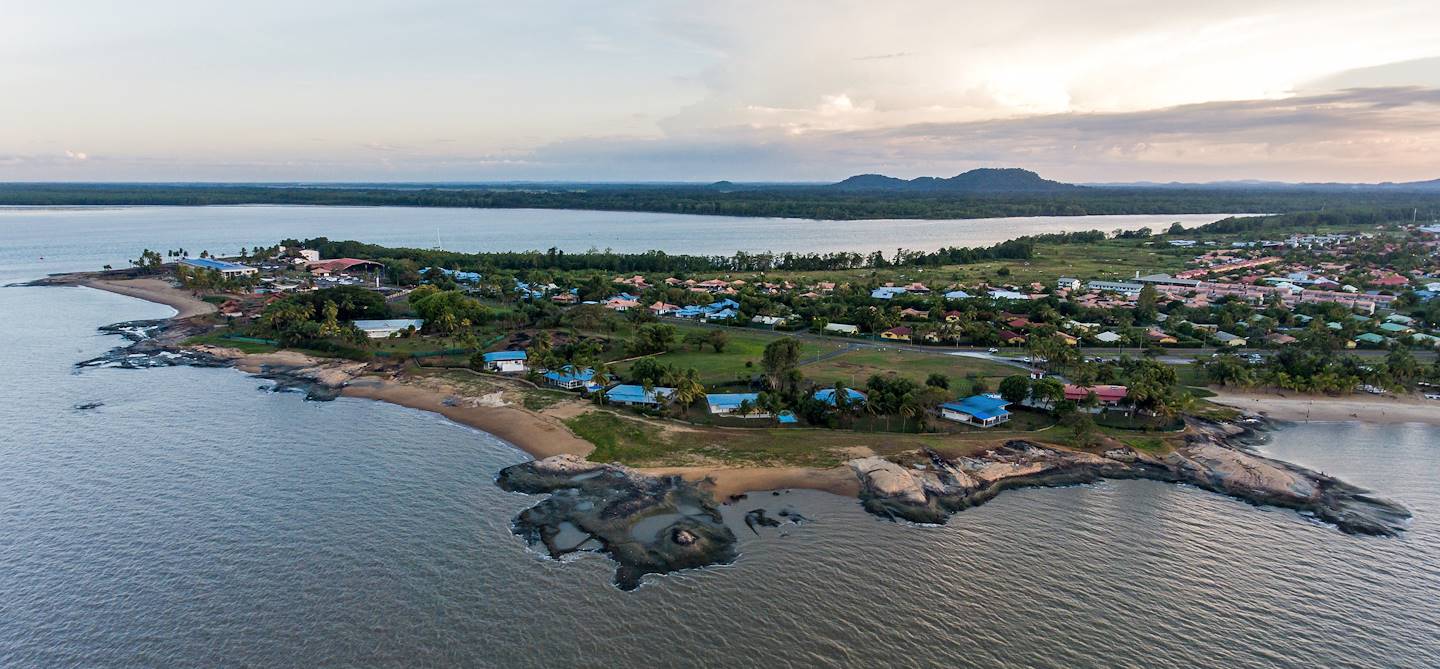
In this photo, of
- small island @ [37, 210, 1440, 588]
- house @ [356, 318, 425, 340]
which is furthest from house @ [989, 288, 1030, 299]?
house @ [356, 318, 425, 340]

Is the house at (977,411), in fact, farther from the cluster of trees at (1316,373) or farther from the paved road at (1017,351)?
the cluster of trees at (1316,373)

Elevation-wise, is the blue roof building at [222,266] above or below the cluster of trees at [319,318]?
above

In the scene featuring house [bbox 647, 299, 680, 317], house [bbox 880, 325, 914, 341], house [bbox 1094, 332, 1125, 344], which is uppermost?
house [bbox 647, 299, 680, 317]

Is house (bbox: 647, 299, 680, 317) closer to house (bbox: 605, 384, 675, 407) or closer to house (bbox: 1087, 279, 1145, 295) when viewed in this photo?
house (bbox: 605, 384, 675, 407)

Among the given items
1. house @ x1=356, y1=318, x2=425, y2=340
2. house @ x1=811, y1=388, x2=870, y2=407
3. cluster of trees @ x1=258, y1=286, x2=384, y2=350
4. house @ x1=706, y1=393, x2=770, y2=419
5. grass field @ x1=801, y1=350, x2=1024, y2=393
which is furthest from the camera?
house @ x1=356, y1=318, x2=425, y2=340

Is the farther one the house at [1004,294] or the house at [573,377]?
the house at [1004,294]

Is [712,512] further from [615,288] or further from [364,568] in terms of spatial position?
[615,288]

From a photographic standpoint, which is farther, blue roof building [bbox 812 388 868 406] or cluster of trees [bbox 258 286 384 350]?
cluster of trees [bbox 258 286 384 350]

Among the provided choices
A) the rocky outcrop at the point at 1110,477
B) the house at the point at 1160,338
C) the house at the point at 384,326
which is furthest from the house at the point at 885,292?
the house at the point at 384,326
